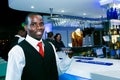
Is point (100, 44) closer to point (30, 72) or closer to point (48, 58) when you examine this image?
point (48, 58)

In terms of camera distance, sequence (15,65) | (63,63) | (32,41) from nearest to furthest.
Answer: (15,65), (32,41), (63,63)

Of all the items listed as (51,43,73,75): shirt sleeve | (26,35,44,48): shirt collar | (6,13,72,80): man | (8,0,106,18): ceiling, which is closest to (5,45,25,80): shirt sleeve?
(6,13,72,80): man

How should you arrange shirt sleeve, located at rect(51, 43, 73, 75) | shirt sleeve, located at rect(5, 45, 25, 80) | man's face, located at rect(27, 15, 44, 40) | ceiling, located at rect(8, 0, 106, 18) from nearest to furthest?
shirt sleeve, located at rect(5, 45, 25, 80) → man's face, located at rect(27, 15, 44, 40) → shirt sleeve, located at rect(51, 43, 73, 75) → ceiling, located at rect(8, 0, 106, 18)

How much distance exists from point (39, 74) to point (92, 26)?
1.57 meters

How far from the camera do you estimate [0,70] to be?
3.41 meters

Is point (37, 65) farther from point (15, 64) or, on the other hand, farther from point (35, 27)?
point (35, 27)

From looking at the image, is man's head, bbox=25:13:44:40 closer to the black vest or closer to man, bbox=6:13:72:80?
man, bbox=6:13:72:80

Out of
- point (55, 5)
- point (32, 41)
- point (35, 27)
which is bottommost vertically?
point (32, 41)

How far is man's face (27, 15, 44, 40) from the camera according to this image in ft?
5.74

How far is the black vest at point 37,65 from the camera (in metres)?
1.72

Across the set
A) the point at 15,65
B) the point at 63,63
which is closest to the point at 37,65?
the point at 15,65

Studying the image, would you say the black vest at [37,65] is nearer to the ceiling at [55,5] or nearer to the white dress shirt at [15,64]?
the white dress shirt at [15,64]

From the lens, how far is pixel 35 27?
1.76 meters

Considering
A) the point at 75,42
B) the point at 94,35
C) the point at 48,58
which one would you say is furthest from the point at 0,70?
the point at 48,58
